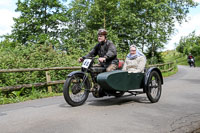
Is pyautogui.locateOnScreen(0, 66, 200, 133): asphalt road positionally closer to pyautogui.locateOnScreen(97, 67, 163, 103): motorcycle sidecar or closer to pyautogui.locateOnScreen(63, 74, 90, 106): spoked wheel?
pyautogui.locateOnScreen(63, 74, 90, 106): spoked wheel

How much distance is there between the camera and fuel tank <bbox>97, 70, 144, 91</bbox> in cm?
554

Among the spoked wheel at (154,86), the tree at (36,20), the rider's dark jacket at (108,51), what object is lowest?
the spoked wheel at (154,86)

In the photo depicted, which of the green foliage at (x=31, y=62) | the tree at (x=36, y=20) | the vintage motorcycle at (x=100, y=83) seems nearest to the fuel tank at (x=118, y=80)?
the vintage motorcycle at (x=100, y=83)

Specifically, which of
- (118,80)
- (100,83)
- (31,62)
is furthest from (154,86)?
(31,62)

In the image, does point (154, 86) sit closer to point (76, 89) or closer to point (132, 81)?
point (132, 81)

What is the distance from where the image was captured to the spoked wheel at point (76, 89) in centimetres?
559

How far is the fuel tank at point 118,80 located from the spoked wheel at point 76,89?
1.63ft

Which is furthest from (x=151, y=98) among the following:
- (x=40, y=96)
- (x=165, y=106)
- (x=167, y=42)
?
(x=167, y=42)

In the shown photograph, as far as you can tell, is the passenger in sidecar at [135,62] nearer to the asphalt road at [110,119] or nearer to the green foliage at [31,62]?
the asphalt road at [110,119]

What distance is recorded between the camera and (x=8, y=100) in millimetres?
7398

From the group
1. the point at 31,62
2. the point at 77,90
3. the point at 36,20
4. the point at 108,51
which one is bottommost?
the point at 77,90

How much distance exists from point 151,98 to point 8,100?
431cm

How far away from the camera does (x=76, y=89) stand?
5.77m

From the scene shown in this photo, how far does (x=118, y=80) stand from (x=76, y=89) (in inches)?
40.5
